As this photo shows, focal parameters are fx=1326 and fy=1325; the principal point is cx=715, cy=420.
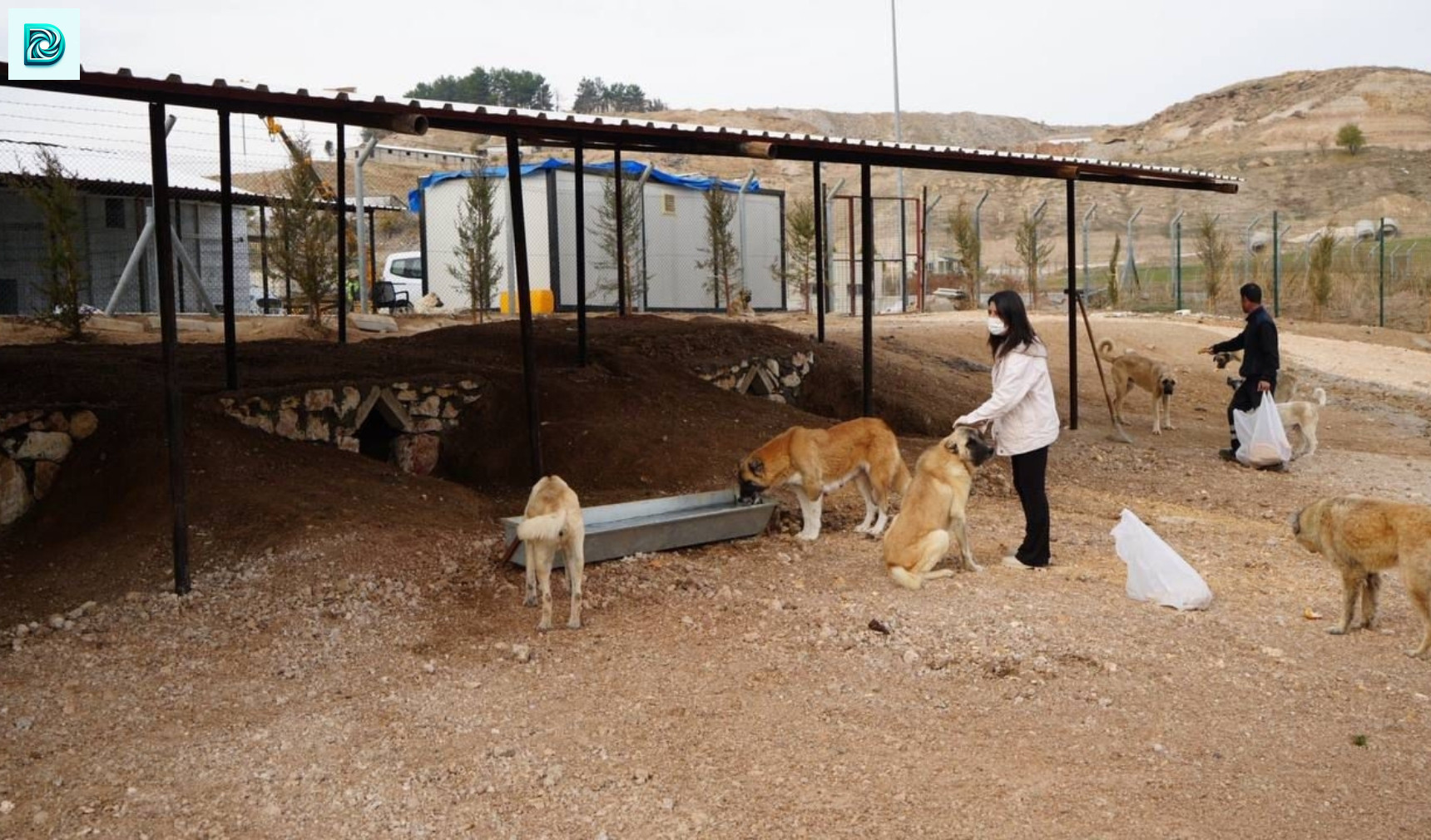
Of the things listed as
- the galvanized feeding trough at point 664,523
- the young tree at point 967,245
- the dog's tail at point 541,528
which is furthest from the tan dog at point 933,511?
the young tree at point 967,245

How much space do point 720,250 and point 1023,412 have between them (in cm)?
1855

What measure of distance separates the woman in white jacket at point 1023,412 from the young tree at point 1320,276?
26183 millimetres

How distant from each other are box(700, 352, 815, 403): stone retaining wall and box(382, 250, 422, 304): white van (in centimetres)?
1765

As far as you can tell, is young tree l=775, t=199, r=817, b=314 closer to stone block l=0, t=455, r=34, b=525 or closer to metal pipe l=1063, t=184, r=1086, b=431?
metal pipe l=1063, t=184, r=1086, b=431

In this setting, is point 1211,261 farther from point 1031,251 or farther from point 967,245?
point 967,245

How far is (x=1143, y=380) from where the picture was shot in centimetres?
1662

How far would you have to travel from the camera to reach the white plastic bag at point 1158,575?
25.8 ft

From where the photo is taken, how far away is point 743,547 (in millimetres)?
9391

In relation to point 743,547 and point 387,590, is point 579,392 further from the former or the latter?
point 387,590

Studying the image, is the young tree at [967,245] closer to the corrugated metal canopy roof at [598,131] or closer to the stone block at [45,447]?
the corrugated metal canopy roof at [598,131]

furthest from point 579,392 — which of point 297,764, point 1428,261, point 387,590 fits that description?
point 1428,261

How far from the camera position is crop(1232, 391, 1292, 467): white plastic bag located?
1400 centimetres

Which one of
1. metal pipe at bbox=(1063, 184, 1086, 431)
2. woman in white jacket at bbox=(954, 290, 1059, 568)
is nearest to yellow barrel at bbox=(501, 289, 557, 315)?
metal pipe at bbox=(1063, 184, 1086, 431)

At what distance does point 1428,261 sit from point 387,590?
42.9 metres
